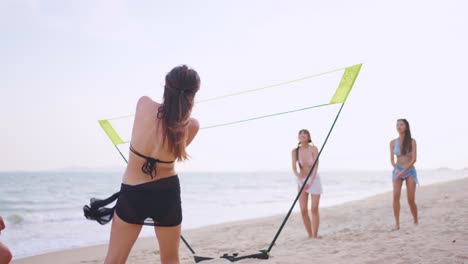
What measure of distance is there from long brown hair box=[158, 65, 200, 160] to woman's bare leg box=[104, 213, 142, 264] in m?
0.39

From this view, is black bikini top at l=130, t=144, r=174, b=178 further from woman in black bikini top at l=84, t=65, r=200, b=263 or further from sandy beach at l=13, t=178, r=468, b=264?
sandy beach at l=13, t=178, r=468, b=264

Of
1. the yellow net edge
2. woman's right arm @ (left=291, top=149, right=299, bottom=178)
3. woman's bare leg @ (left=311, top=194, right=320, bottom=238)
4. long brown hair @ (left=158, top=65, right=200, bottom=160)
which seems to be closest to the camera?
long brown hair @ (left=158, top=65, right=200, bottom=160)

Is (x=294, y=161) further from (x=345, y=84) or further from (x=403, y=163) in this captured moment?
(x=345, y=84)

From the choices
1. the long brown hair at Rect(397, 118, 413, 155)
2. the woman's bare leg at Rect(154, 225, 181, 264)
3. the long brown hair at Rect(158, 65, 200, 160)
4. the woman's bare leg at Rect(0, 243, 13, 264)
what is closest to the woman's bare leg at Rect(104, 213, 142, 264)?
the woman's bare leg at Rect(154, 225, 181, 264)

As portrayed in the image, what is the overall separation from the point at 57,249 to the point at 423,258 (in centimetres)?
536

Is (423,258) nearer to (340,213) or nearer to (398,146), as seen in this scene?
(398,146)

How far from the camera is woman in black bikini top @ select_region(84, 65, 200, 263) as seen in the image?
2.10m

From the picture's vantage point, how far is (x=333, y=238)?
5695mm

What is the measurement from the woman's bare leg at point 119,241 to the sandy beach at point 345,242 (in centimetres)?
245

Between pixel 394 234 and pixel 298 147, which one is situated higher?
pixel 298 147

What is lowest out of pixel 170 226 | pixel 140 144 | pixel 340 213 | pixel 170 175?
pixel 340 213

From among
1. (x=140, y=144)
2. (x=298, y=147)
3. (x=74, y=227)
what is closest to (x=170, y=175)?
(x=140, y=144)

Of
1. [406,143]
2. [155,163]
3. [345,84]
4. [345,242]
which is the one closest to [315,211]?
[345,242]

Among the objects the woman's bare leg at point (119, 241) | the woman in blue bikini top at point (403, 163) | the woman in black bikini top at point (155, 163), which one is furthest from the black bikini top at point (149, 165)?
the woman in blue bikini top at point (403, 163)
